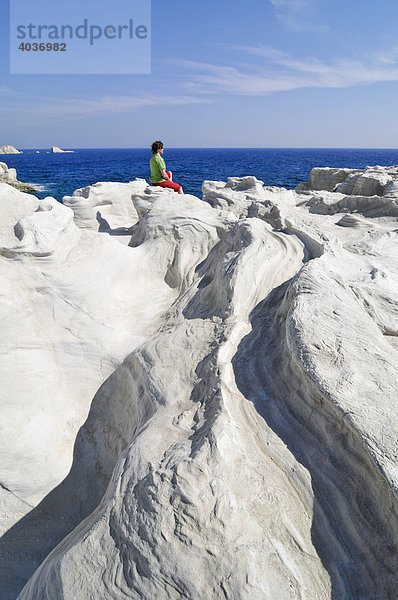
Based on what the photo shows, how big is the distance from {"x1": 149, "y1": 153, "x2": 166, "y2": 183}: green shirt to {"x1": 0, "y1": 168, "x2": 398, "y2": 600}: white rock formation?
2268 mm

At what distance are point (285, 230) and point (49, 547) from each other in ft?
10.6

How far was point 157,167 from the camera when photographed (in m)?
6.81

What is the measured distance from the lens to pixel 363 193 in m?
8.60

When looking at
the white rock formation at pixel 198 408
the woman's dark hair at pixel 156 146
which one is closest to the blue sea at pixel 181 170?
the woman's dark hair at pixel 156 146

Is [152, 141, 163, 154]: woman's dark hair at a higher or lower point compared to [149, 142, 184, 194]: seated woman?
higher

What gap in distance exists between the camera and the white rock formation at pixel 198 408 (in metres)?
1.54

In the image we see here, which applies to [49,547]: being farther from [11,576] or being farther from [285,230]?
[285,230]

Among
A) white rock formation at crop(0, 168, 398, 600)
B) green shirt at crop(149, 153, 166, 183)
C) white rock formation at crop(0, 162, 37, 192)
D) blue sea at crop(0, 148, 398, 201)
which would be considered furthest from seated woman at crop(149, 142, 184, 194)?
white rock formation at crop(0, 162, 37, 192)

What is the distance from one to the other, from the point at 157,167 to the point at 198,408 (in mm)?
5419

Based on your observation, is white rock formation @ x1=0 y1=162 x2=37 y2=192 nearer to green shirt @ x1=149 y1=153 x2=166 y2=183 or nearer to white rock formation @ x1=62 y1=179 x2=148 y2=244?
white rock formation @ x1=62 y1=179 x2=148 y2=244

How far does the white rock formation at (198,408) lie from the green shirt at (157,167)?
2.27m

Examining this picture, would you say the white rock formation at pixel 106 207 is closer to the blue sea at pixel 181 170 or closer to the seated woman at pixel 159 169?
the seated woman at pixel 159 169

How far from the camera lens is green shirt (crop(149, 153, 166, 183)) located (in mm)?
6730

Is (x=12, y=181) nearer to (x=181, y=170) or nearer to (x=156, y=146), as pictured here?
(x=181, y=170)
